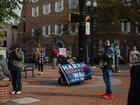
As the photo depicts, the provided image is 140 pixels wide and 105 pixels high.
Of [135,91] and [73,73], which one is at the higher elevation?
[135,91]

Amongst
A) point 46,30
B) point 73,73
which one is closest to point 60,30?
point 46,30

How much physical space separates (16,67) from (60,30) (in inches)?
2252

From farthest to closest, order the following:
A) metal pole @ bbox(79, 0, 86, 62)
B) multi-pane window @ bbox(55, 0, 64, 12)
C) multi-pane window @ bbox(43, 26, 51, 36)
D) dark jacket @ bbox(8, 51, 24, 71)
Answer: multi-pane window @ bbox(43, 26, 51, 36)
multi-pane window @ bbox(55, 0, 64, 12)
metal pole @ bbox(79, 0, 86, 62)
dark jacket @ bbox(8, 51, 24, 71)

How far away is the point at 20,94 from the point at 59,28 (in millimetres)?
58431

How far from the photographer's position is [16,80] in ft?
51.7

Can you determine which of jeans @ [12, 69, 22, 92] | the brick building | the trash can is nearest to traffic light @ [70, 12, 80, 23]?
jeans @ [12, 69, 22, 92]

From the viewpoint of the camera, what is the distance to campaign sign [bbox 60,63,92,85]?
59.6ft

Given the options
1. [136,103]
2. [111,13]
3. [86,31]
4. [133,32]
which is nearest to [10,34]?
[133,32]

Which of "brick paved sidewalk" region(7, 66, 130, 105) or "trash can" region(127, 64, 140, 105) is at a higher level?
"trash can" region(127, 64, 140, 105)

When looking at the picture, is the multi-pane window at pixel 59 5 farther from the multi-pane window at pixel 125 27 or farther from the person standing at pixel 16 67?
the person standing at pixel 16 67

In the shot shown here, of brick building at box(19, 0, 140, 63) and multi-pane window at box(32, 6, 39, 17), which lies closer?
brick building at box(19, 0, 140, 63)

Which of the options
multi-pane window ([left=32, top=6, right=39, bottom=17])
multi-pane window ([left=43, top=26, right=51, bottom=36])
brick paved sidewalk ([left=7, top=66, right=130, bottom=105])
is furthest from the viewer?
multi-pane window ([left=32, top=6, right=39, bottom=17])

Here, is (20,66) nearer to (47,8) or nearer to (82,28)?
(82,28)

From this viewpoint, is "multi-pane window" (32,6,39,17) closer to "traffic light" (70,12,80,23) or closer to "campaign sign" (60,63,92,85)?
"traffic light" (70,12,80,23)
